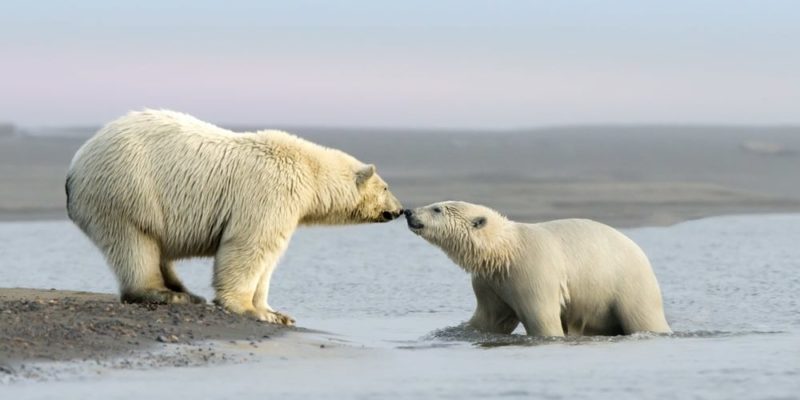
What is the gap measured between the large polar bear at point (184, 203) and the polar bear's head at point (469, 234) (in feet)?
2.78

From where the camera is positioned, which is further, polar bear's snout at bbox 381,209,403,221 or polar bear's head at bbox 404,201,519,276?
polar bear's snout at bbox 381,209,403,221

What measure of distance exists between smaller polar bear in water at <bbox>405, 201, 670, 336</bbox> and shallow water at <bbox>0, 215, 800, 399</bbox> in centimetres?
22

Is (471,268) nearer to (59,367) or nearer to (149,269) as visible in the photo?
(149,269)

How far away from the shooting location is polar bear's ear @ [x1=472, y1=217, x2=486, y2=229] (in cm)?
1038

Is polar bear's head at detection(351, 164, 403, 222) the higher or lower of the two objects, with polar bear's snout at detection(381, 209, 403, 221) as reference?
higher

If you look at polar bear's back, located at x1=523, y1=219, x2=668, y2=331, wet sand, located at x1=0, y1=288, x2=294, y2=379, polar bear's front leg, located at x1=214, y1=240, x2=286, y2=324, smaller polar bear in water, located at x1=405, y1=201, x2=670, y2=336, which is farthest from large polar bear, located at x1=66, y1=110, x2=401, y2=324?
polar bear's back, located at x1=523, y1=219, x2=668, y2=331

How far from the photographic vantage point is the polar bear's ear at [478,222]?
10.4 m

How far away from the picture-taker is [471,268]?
10.4 m

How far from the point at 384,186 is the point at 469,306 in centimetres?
195

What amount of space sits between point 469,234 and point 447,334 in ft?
2.33

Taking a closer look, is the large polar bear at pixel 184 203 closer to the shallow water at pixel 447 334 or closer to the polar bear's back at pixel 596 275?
the shallow water at pixel 447 334

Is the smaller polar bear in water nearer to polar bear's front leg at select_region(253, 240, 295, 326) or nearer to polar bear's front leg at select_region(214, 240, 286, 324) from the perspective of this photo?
polar bear's front leg at select_region(253, 240, 295, 326)

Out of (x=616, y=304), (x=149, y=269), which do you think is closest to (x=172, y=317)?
(x=149, y=269)

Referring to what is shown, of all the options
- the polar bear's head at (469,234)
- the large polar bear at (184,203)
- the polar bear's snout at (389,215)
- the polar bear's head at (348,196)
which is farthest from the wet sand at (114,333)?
the polar bear's snout at (389,215)
